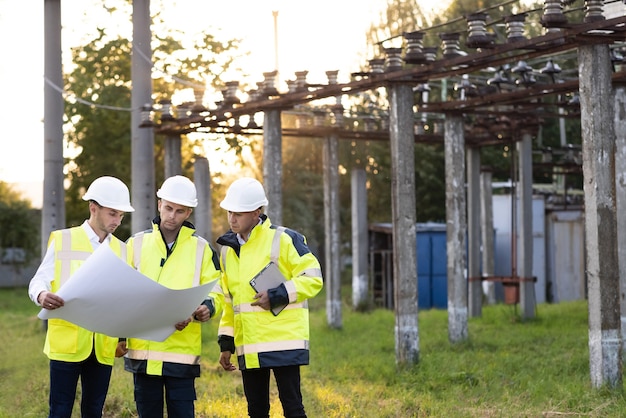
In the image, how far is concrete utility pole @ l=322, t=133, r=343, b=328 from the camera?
18.8 m

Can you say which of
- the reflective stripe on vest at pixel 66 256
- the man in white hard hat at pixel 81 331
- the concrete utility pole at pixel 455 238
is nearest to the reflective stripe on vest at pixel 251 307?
the man in white hard hat at pixel 81 331

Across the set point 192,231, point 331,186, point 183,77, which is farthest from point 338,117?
point 192,231

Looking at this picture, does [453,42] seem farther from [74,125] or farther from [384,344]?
[74,125]

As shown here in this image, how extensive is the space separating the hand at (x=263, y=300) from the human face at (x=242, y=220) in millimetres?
420

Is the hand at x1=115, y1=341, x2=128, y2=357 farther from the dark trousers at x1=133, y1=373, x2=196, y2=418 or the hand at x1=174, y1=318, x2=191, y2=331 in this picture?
the hand at x1=174, y1=318, x2=191, y2=331

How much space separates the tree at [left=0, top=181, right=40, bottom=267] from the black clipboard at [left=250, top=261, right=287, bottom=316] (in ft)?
123

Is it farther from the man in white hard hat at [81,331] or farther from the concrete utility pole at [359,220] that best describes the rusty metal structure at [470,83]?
the man in white hard hat at [81,331]

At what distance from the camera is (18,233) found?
1688 inches

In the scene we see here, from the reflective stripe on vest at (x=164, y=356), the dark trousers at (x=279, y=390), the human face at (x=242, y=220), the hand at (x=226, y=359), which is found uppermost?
the human face at (x=242, y=220)

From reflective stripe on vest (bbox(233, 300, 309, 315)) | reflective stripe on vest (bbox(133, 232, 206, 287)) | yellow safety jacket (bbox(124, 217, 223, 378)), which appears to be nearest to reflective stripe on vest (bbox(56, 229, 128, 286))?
reflective stripe on vest (bbox(133, 232, 206, 287))

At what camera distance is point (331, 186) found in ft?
63.0

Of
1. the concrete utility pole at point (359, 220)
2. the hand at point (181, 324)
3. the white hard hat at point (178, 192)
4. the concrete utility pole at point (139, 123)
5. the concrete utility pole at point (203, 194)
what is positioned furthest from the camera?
the concrete utility pole at point (359, 220)

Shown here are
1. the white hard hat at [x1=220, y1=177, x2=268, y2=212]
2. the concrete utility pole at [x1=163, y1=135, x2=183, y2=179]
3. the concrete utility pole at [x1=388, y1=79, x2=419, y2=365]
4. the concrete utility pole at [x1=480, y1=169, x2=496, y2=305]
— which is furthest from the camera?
the concrete utility pole at [x1=480, y1=169, x2=496, y2=305]

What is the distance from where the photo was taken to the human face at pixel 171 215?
6.53 meters
